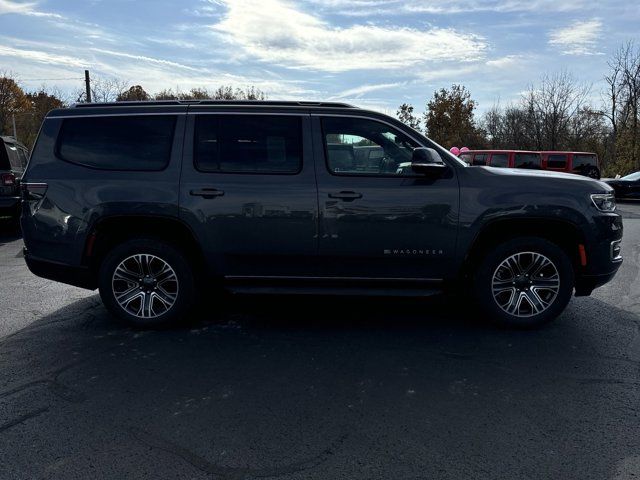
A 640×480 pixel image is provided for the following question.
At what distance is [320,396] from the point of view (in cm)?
332

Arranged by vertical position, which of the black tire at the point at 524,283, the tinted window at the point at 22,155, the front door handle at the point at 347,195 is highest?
the tinted window at the point at 22,155

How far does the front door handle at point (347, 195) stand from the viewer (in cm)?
438

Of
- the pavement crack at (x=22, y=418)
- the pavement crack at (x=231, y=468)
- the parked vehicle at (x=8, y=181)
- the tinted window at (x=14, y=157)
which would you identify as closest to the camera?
the pavement crack at (x=231, y=468)

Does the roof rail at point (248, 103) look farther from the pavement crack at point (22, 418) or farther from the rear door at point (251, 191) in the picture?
the pavement crack at point (22, 418)

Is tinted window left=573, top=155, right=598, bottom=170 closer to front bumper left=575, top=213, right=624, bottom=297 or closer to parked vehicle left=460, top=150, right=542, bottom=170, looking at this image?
parked vehicle left=460, top=150, right=542, bottom=170

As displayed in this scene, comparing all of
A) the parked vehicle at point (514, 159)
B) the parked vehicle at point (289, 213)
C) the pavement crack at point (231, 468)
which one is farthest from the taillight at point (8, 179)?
the parked vehicle at point (514, 159)

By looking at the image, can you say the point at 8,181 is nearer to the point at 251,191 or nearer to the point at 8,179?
the point at 8,179

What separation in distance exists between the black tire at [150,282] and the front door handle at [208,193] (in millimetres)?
571

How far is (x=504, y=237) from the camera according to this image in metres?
4.61

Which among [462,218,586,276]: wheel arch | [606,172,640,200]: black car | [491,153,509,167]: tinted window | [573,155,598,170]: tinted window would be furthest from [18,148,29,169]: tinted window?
[573,155,598,170]: tinted window

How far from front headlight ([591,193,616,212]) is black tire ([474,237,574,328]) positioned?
52cm

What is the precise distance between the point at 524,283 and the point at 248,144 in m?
2.82

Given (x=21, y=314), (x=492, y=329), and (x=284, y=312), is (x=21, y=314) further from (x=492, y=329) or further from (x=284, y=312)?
(x=492, y=329)

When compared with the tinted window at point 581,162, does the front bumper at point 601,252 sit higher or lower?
lower
